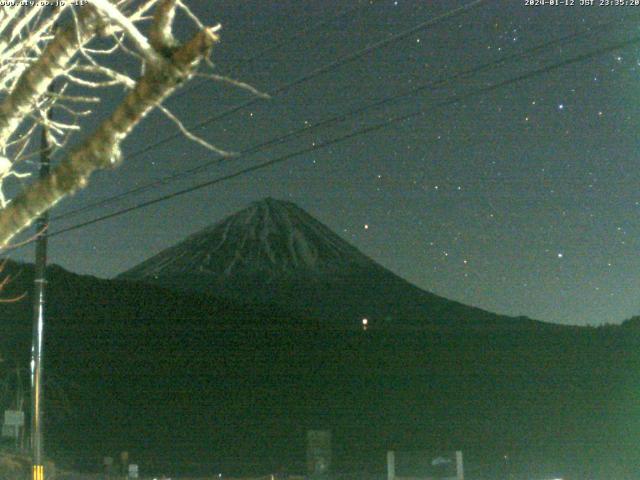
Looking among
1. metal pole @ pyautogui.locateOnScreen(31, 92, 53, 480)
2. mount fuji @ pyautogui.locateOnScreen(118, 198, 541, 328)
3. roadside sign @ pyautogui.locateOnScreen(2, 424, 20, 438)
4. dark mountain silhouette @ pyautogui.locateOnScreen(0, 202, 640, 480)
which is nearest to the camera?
metal pole @ pyautogui.locateOnScreen(31, 92, 53, 480)

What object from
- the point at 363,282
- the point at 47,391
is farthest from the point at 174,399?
the point at 363,282

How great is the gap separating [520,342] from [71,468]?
76.1 metres

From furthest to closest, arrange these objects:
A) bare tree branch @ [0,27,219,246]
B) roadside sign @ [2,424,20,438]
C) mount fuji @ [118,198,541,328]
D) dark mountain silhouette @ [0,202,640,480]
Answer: mount fuji @ [118,198,541,328] < dark mountain silhouette @ [0,202,640,480] < roadside sign @ [2,424,20,438] < bare tree branch @ [0,27,219,246]

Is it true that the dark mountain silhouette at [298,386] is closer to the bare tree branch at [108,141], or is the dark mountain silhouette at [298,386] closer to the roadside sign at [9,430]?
the roadside sign at [9,430]

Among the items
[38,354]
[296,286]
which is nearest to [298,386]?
[38,354]

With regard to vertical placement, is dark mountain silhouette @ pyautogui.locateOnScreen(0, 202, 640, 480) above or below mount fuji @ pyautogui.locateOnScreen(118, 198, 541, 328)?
below

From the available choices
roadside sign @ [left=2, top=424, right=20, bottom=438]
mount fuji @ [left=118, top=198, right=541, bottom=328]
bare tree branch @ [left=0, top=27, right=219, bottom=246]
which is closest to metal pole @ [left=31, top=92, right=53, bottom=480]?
roadside sign @ [left=2, top=424, right=20, bottom=438]

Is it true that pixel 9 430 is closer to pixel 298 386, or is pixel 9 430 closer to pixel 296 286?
pixel 298 386

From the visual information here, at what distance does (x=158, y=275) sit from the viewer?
178 m

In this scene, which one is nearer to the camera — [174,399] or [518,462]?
[518,462]

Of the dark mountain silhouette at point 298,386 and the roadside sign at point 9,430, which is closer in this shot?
the roadside sign at point 9,430

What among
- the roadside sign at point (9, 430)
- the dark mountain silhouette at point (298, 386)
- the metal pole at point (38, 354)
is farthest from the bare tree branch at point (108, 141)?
the dark mountain silhouette at point (298, 386)

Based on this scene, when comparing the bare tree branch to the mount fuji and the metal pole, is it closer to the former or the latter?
the metal pole

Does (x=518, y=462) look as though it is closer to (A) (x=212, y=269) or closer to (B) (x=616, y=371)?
(B) (x=616, y=371)
